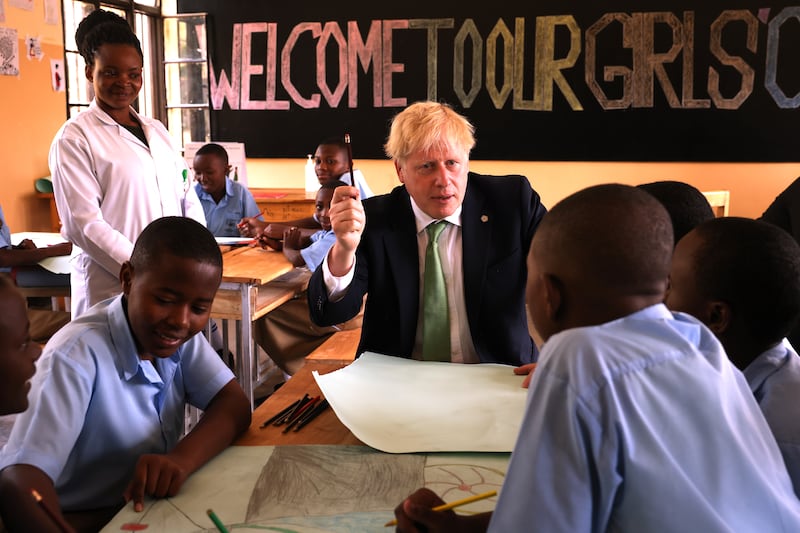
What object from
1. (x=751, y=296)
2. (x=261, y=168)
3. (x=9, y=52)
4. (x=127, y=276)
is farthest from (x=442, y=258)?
(x=261, y=168)

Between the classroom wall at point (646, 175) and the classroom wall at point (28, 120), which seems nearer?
the classroom wall at point (28, 120)

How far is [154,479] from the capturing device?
1.05 meters

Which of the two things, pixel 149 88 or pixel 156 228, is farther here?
pixel 149 88

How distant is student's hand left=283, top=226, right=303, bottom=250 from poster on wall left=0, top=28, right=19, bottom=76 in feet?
10.1

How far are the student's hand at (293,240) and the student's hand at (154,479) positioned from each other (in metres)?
2.36

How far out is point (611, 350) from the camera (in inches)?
25.8

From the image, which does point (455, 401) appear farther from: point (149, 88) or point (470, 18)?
point (149, 88)

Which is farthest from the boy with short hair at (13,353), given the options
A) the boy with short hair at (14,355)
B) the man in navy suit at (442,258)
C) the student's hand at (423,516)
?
the man in navy suit at (442,258)

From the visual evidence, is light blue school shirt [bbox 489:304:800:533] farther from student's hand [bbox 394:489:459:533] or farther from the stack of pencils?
the stack of pencils

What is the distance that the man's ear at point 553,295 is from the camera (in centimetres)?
75

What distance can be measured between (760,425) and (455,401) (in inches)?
26.5

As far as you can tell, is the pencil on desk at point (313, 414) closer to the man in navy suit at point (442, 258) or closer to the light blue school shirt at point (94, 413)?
the light blue school shirt at point (94, 413)

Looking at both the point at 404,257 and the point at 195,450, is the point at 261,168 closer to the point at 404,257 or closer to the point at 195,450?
the point at 404,257

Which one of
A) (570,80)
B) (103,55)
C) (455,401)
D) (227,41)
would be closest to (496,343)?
(455,401)
